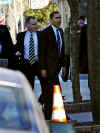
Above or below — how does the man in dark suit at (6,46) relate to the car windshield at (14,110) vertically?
below

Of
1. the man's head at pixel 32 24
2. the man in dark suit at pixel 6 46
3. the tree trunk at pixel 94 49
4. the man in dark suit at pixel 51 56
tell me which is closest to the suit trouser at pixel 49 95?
the man in dark suit at pixel 51 56

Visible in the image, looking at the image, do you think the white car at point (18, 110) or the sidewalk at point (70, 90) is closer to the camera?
the white car at point (18, 110)

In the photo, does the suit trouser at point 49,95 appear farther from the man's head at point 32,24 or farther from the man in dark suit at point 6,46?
the man in dark suit at point 6,46

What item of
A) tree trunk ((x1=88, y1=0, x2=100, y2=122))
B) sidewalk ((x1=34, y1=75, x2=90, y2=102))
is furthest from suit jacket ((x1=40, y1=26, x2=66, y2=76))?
sidewalk ((x1=34, y1=75, x2=90, y2=102))

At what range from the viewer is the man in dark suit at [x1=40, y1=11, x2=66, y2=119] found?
11.4 m

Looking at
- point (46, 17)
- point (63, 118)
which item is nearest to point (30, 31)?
point (63, 118)

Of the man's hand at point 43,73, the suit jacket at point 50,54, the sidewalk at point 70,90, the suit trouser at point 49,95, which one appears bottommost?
the sidewalk at point 70,90

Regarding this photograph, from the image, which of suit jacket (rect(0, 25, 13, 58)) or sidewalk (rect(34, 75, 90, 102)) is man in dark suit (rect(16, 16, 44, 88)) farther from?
sidewalk (rect(34, 75, 90, 102))

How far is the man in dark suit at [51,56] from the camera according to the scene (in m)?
11.4

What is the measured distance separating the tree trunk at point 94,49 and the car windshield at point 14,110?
18.3 ft

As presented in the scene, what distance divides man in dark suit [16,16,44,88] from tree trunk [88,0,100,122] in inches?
77.4

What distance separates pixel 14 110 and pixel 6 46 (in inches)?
402

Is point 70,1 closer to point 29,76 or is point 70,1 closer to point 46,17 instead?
point 29,76

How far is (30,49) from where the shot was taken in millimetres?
12055
